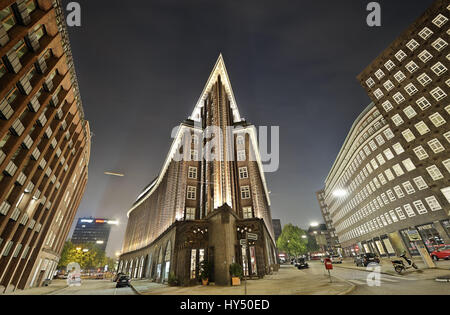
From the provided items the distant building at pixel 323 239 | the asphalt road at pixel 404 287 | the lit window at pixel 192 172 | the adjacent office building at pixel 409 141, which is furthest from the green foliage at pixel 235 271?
the adjacent office building at pixel 409 141

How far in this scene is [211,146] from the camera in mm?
32188

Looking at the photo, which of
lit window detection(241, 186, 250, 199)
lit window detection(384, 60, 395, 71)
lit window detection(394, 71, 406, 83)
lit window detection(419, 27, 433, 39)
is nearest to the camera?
→ lit window detection(241, 186, 250, 199)

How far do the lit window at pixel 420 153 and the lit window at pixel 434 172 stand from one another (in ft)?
5.70

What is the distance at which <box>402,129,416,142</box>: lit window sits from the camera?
31.7 m

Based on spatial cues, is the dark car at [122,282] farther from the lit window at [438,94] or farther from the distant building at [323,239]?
the lit window at [438,94]

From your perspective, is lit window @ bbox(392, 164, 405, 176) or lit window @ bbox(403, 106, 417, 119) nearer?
lit window @ bbox(403, 106, 417, 119)

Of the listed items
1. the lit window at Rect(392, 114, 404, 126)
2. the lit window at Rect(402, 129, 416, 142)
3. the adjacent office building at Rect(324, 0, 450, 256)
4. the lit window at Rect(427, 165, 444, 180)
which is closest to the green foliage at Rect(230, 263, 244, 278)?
the adjacent office building at Rect(324, 0, 450, 256)

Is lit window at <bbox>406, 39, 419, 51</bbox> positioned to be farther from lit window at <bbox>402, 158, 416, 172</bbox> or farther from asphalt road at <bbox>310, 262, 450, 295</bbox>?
asphalt road at <bbox>310, 262, 450, 295</bbox>

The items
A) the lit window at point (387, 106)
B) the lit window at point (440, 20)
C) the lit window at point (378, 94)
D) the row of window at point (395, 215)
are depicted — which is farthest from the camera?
the lit window at point (378, 94)

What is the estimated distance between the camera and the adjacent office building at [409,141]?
2877 centimetres

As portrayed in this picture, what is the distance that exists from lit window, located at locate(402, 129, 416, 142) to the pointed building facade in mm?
25568

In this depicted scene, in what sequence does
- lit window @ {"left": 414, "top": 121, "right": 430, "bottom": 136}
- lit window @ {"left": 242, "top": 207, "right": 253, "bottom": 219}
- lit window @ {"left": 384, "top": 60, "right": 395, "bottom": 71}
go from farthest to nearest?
lit window @ {"left": 384, "top": 60, "right": 395, "bottom": 71} → lit window @ {"left": 414, "top": 121, "right": 430, "bottom": 136} → lit window @ {"left": 242, "top": 207, "right": 253, "bottom": 219}

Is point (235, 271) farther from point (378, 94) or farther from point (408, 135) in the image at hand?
point (378, 94)

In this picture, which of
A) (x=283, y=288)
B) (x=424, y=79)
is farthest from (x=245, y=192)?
(x=424, y=79)
